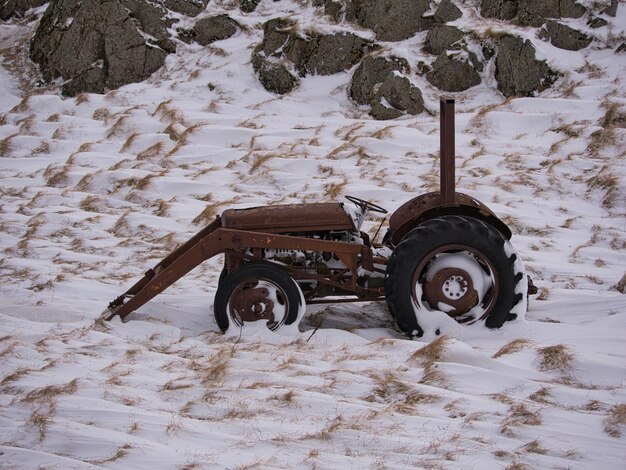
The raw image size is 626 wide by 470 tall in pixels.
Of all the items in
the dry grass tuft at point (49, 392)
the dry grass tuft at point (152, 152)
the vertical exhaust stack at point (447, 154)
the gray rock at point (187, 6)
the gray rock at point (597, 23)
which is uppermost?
the gray rock at point (187, 6)

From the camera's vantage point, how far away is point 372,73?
13.2 metres

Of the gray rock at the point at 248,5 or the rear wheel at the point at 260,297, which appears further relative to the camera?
the gray rock at the point at 248,5

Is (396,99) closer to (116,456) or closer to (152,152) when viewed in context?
(152,152)

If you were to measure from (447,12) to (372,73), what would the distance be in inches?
80.8

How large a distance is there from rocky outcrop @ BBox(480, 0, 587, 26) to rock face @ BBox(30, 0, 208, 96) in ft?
22.4

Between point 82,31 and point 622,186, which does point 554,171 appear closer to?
point 622,186

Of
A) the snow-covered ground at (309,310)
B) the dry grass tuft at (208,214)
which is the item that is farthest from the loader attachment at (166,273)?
the dry grass tuft at (208,214)

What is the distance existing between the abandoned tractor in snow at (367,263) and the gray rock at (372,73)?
26.2 ft

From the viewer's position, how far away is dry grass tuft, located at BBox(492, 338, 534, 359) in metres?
4.51

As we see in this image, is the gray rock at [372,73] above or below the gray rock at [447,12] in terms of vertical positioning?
below

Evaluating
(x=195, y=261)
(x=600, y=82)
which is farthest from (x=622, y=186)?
(x=195, y=261)

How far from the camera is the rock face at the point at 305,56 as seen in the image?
1389 cm

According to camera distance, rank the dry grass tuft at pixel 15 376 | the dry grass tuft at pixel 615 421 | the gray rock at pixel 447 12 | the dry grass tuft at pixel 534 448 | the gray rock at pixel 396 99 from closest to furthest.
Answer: the dry grass tuft at pixel 534 448 < the dry grass tuft at pixel 615 421 < the dry grass tuft at pixel 15 376 < the gray rock at pixel 396 99 < the gray rock at pixel 447 12

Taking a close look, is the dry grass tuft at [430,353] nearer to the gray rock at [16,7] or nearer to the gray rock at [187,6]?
the gray rock at [187,6]
